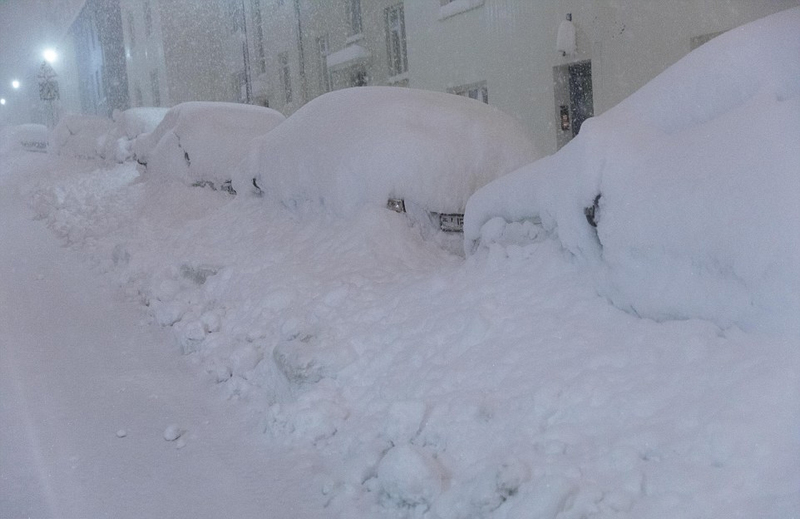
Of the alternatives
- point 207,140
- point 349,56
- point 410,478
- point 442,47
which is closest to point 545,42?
point 442,47

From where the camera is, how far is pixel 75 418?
4.52 meters

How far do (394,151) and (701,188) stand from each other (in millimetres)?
3743

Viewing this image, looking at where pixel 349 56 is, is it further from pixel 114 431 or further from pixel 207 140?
pixel 114 431

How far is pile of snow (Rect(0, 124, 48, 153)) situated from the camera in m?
26.4

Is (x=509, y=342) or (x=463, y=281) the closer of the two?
(x=509, y=342)

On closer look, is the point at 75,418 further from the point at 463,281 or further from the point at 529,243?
the point at 529,243

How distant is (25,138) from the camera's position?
89.3 feet

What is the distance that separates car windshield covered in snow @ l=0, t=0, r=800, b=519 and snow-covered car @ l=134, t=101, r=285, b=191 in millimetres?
1349

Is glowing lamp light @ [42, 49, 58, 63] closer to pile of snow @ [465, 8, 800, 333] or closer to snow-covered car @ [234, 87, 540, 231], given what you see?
snow-covered car @ [234, 87, 540, 231]

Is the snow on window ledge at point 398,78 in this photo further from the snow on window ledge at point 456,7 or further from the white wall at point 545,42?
the snow on window ledge at point 456,7

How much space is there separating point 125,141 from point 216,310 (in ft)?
40.7

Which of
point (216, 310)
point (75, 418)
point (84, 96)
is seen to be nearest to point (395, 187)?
point (216, 310)

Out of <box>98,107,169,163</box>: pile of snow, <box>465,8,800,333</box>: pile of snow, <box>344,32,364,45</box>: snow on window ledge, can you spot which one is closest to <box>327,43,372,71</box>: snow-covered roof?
<box>344,32,364,45</box>: snow on window ledge

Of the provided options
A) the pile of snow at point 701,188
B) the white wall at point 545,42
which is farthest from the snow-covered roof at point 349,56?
the pile of snow at point 701,188
